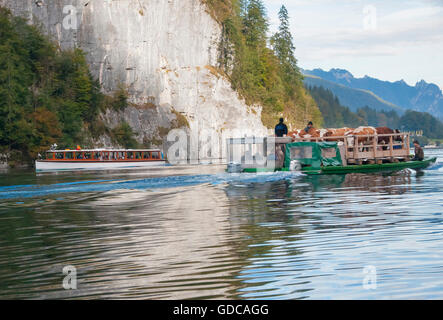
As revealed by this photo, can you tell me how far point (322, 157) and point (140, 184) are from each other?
48.1 ft

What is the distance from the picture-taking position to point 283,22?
559 feet

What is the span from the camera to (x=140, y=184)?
36.0 metres

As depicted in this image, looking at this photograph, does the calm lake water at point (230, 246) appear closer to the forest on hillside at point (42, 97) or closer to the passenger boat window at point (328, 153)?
the passenger boat window at point (328, 153)

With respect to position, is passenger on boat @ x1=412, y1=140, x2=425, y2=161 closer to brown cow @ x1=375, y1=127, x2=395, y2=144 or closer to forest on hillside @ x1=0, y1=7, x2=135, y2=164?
brown cow @ x1=375, y1=127, x2=395, y2=144

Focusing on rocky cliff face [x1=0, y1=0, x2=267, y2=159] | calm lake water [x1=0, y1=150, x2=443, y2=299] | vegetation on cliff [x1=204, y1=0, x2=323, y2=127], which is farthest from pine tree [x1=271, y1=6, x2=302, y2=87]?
calm lake water [x1=0, y1=150, x2=443, y2=299]

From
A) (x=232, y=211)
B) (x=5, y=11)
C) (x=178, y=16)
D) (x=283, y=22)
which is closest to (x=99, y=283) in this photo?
(x=232, y=211)

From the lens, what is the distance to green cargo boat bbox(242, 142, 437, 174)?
41938 millimetres

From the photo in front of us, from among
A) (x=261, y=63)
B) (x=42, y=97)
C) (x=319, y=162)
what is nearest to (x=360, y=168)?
(x=319, y=162)

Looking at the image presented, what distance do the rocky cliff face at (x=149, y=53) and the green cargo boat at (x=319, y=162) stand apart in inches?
2464

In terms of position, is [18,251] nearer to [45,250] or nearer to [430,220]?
[45,250]

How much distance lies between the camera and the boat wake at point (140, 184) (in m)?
32.7

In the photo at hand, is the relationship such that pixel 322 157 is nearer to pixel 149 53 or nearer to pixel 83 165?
pixel 83 165

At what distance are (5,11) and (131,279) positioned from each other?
9421 cm
